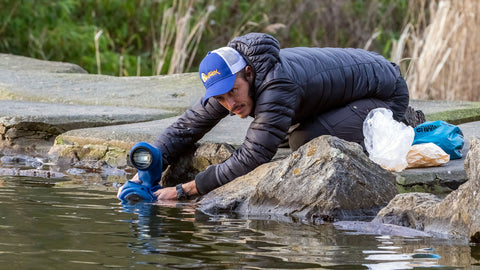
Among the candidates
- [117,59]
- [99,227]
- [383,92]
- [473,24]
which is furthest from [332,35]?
[99,227]

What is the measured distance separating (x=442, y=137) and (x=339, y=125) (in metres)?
0.58

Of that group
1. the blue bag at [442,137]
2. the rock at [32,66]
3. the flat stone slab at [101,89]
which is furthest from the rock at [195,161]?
the rock at [32,66]

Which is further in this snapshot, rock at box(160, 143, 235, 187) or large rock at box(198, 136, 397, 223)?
rock at box(160, 143, 235, 187)

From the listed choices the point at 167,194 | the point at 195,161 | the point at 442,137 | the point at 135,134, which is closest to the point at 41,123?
the point at 135,134

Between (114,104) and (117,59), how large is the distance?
4.12m

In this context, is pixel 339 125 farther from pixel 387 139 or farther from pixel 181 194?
pixel 181 194

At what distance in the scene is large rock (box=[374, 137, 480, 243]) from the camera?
333 cm

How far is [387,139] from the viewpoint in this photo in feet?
15.0

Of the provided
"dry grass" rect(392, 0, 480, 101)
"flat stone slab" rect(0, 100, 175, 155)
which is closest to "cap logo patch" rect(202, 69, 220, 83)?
"flat stone slab" rect(0, 100, 175, 155)

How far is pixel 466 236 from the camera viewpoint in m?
3.35

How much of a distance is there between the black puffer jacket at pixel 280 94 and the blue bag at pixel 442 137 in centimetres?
18

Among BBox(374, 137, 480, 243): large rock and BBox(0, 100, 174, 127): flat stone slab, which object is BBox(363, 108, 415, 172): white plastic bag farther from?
BBox(0, 100, 174, 127): flat stone slab

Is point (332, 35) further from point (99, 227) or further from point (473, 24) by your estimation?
point (99, 227)

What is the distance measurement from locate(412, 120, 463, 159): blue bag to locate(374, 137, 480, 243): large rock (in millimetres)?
1156
